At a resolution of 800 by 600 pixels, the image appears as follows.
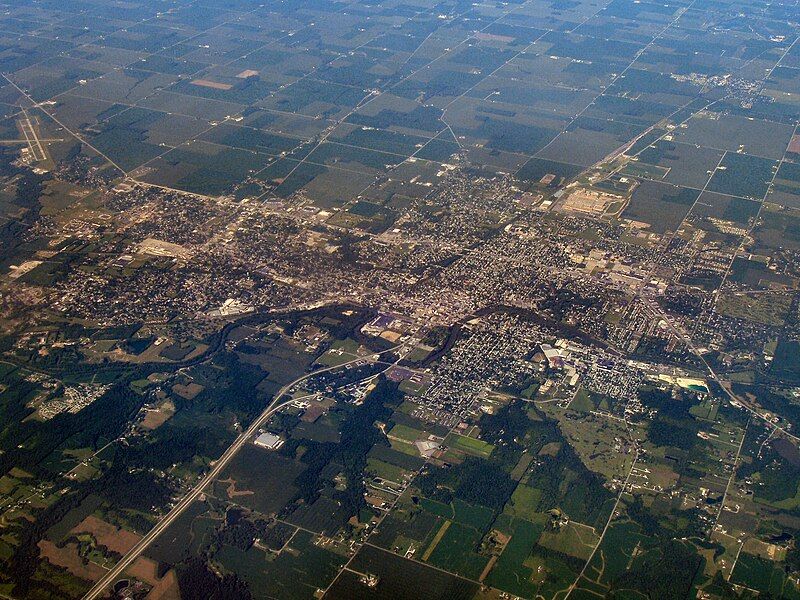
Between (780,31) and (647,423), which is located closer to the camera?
(647,423)

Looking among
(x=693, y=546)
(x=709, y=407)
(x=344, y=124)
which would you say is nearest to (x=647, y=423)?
(x=709, y=407)

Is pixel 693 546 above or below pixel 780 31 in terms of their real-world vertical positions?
above

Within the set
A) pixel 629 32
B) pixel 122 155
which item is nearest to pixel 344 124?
pixel 122 155

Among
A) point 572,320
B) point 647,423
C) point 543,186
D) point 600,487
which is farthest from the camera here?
point 543,186

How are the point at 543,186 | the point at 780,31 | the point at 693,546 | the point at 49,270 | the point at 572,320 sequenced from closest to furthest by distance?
the point at 693,546 < the point at 572,320 < the point at 49,270 < the point at 543,186 < the point at 780,31

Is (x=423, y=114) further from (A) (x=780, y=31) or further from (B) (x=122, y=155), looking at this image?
(A) (x=780, y=31)

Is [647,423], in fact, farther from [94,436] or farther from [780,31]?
[780,31]
